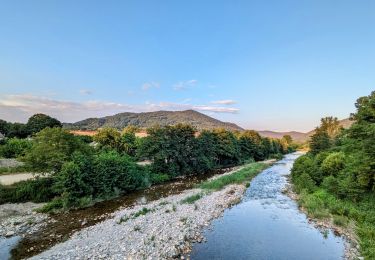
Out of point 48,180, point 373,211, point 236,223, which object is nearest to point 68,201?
point 48,180

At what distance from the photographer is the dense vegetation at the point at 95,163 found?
89.6 feet

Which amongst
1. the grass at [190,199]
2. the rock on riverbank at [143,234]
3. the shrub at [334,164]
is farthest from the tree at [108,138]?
the shrub at [334,164]

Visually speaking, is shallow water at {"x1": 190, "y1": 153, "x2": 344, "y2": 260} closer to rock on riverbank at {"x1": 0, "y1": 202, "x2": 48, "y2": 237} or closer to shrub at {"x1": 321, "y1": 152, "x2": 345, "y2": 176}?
shrub at {"x1": 321, "y1": 152, "x2": 345, "y2": 176}

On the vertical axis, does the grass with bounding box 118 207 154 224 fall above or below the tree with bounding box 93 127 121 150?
below

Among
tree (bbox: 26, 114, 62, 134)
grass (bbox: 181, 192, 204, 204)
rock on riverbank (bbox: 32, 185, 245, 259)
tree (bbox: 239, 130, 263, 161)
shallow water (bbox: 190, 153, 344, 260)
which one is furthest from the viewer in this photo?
tree (bbox: 239, 130, 263, 161)

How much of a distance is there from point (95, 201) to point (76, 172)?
4.22m

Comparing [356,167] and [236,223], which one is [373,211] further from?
[236,223]

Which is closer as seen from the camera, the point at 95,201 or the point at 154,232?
the point at 154,232

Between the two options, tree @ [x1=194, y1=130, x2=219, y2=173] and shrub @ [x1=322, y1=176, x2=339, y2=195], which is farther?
tree @ [x1=194, y1=130, x2=219, y2=173]

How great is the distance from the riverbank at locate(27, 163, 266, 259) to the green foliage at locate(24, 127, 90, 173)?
1042 cm

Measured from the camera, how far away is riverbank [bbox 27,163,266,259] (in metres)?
14.8

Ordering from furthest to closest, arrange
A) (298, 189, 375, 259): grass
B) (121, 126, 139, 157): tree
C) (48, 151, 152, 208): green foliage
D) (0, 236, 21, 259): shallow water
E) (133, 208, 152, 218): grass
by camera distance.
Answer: (121, 126, 139, 157): tree < (48, 151, 152, 208): green foliage < (133, 208, 152, 218): grass < (298, 189, 375, 259): grass < (0, 236, 21, 259): shallow water

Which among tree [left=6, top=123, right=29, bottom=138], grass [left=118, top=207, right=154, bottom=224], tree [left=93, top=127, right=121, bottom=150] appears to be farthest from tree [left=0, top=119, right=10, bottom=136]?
grass [left=118, top=207, right=154, bottom=224]

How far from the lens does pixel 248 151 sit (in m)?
95.9
